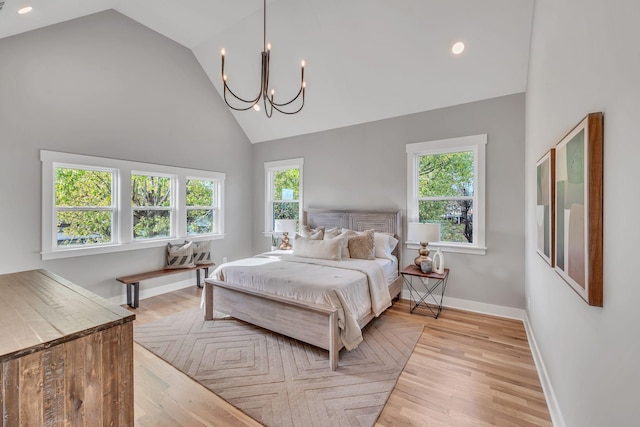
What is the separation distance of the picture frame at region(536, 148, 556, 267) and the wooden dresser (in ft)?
8.05

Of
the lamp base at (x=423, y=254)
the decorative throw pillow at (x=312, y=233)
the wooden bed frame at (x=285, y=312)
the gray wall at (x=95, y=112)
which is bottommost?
the wooden bed frame at (x=285, y=312)

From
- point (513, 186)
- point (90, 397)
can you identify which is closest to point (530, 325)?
point (513, 186)

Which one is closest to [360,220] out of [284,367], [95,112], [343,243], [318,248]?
[343,243]

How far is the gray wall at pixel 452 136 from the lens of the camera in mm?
3453

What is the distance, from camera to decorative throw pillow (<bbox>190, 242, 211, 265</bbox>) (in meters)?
4.73

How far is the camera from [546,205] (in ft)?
6.81

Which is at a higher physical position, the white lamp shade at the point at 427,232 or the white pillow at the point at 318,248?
the white lamp shade at the point at 427,232

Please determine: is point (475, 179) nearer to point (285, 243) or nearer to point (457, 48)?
point (457, 48)

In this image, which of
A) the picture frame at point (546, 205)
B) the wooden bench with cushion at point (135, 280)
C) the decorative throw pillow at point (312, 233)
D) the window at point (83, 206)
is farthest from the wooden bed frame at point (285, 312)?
the window at point (83, 206)

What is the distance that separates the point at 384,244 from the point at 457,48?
2508mm

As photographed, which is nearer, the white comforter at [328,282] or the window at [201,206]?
the white comforter at [328,282]

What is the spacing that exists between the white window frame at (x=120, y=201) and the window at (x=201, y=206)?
0.30 ft

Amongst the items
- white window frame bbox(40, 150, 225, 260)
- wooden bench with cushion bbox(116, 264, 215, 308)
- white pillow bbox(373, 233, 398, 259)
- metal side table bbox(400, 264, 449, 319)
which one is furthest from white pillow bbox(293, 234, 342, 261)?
white window frame bbox(40, 150, 225, 260)

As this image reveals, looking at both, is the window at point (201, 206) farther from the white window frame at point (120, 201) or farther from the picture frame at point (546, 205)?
the picture frame at point (546, 205)
